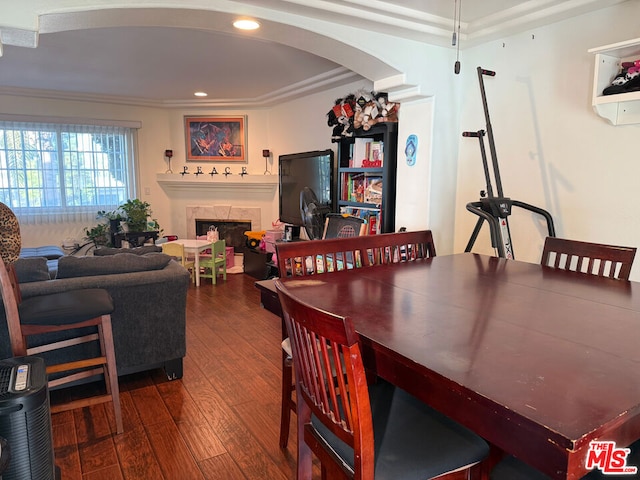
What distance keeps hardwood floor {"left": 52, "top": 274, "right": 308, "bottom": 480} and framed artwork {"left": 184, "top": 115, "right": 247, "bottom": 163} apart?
3.66 metres

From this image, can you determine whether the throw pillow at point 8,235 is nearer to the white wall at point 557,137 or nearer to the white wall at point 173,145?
the white wall at point 557,137

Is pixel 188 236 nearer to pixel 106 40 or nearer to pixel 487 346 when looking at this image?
pixel 106 40

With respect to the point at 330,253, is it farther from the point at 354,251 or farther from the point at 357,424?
the point at 357,424

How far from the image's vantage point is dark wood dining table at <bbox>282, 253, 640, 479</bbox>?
774mm

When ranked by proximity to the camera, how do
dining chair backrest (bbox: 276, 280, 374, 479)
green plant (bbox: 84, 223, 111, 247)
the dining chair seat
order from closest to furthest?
dining chair backrest (bbox: 276, 280, 374, 479), the dining chair seat, green plant (bbox: 84, 223, 111, 247)

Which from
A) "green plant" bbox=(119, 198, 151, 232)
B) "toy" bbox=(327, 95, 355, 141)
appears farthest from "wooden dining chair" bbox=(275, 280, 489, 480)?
"green plant" bbox=(119, 198, 151, 232)

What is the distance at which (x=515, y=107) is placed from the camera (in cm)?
293

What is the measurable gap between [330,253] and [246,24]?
143 centimetres

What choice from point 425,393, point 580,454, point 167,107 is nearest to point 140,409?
point 425,393

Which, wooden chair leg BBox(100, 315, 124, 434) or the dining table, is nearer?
wooden chair leg BBox(100, 315, 124, 434)

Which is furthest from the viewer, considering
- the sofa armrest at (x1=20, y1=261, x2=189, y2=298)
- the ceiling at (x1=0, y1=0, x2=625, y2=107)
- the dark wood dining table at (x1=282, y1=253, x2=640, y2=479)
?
the ceiling at (x1=0, y1=0, x2=625, y2=107)

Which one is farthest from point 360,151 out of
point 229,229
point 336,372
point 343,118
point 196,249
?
point 336,372

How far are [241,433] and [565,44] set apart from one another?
9.43 ft

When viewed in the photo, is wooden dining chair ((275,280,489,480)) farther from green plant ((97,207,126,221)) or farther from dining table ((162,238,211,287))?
green plant ((97,207,126,221))
